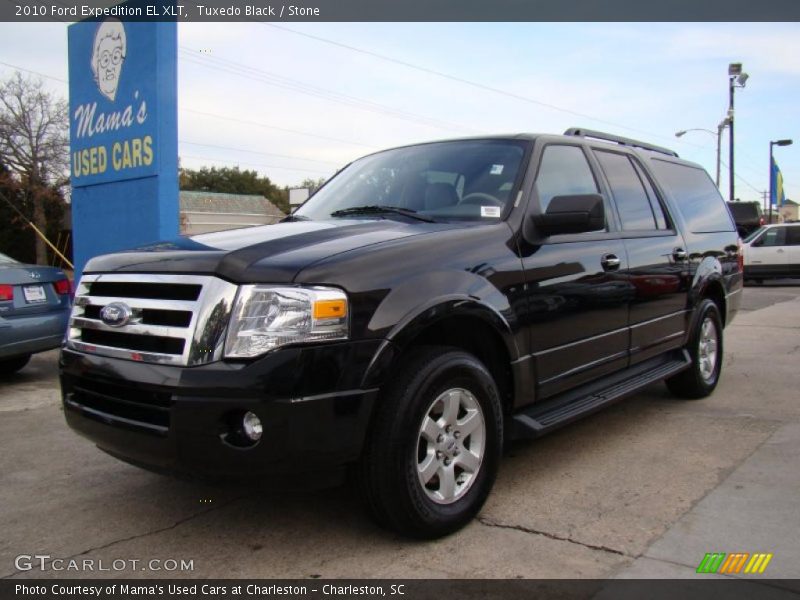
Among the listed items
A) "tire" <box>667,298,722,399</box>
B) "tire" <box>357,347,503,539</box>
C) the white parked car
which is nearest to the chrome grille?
"tire" <box>357,347,503,539</box>

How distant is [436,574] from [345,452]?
59cm

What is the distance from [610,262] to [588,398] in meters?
0.81

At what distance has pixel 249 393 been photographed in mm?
2525

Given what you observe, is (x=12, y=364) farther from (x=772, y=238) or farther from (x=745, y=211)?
(x=745, y=211)

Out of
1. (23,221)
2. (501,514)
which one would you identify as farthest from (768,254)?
(23,221)

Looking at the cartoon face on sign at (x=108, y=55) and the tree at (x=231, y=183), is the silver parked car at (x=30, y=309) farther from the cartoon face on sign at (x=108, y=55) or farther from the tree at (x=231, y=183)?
the tree at (x=231, y=183)

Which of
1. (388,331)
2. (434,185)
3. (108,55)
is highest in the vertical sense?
(108,55)

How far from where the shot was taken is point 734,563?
2.74 meters

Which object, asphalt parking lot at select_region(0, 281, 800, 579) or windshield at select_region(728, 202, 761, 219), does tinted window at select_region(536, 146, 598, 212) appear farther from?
windshield at select_region(728, 202, 761, 219)

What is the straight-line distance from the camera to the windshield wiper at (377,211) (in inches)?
145

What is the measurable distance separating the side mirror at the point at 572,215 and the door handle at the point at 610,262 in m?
0.49

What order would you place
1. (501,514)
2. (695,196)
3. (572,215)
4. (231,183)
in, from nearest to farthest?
(501,514) < (572,215) < (695,196) < (231,183)

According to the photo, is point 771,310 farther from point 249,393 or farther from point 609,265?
point 249,393

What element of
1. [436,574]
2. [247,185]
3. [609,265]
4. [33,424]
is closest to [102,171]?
[33,424]
